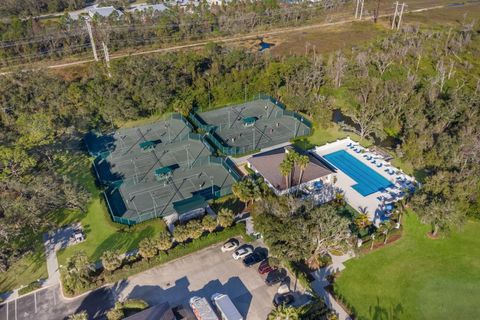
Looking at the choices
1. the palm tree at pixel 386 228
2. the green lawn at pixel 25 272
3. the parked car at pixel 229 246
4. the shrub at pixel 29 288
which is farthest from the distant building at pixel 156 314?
the palm tree at pixel 386 228

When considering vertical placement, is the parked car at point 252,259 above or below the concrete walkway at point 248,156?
below

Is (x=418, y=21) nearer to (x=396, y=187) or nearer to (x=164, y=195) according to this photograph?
(x=396, y=187)

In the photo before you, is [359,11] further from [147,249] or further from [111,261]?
[111,261]

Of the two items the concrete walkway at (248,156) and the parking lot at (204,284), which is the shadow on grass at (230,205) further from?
the concrete walkway at (248,156)

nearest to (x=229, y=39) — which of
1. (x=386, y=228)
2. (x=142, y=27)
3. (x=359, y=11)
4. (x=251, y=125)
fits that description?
(x=142, y=27)

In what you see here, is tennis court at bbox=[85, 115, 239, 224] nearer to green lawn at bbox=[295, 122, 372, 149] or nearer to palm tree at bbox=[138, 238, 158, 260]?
palm tree at bbox=[138, 238, 158, 260]

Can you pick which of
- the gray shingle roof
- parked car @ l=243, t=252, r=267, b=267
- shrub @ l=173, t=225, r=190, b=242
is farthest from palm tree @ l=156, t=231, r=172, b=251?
the gray shingle roof
